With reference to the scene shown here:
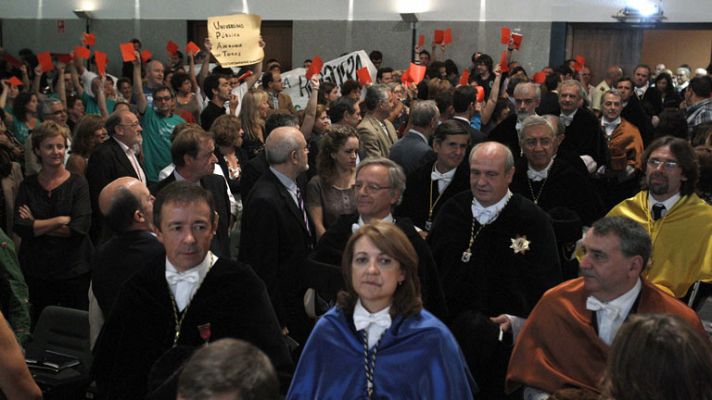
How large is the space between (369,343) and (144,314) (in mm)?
968

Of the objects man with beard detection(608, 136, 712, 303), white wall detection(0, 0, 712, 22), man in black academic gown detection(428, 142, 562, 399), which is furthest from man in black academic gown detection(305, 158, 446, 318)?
white wall detection(0, 0, 712, 22)

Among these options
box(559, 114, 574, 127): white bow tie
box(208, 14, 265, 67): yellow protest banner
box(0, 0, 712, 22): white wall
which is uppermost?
box(0, 0, 712, 22): white wall

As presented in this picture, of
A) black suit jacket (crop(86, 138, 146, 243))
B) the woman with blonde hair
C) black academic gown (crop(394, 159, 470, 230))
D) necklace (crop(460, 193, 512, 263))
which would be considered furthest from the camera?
the woman with blonde hair

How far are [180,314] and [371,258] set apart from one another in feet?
2.79

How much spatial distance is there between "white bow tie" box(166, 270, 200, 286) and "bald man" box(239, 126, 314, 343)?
1585 millimetres

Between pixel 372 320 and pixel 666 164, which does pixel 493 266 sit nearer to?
pixel 666 164

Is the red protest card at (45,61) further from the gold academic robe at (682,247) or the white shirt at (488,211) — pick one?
the gold academic robe at (682,247)

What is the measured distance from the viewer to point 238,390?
253cm

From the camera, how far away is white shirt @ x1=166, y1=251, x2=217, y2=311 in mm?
3770

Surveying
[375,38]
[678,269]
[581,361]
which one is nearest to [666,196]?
[678,269]

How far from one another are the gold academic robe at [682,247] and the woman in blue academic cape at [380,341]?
1.97m

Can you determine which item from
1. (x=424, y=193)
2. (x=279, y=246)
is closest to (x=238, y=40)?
(x=424, y=193)

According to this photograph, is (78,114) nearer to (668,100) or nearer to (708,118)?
(708,118)

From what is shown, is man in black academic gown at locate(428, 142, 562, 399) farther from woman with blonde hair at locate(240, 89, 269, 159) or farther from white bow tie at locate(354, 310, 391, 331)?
woman with blonde hair at locate(240, 89, 269, 159)
